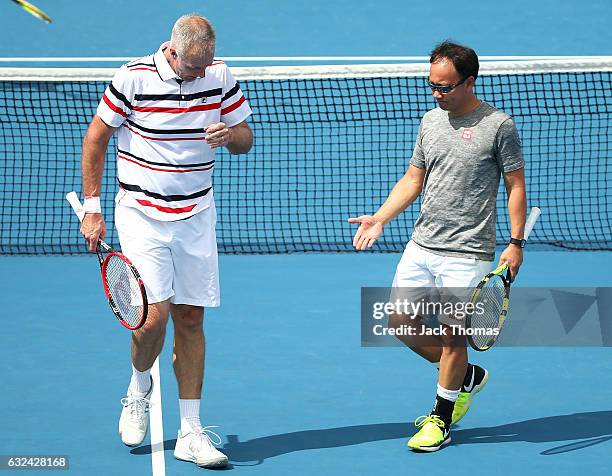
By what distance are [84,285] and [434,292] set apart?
364 centimetres

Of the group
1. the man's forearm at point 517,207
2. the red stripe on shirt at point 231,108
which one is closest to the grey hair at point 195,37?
the red stripe on shirt at point 231,108

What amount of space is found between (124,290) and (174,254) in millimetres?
308

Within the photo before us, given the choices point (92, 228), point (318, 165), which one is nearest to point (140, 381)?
point (92, 228)

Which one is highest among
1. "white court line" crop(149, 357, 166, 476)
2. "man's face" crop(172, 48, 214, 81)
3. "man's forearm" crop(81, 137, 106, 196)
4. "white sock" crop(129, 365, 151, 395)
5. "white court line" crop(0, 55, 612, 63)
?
"man's face" crop(172, 48, 214, 81)

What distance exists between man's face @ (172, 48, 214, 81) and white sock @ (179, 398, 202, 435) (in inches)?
64.4

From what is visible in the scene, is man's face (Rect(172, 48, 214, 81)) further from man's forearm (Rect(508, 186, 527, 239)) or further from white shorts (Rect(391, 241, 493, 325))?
man's forearm (Rect(508, 186, 527, 239))

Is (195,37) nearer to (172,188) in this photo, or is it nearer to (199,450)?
(172,188)

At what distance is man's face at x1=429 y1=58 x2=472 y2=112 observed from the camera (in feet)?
19.7

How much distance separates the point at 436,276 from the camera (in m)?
6.28

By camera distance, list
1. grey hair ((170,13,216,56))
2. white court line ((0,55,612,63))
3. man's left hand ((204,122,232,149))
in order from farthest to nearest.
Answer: white court line ((0,55,612,63)) → man's left hand ((204,122,232,149)) → grey hair ((170,13,216,56))

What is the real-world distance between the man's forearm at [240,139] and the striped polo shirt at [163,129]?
109mm

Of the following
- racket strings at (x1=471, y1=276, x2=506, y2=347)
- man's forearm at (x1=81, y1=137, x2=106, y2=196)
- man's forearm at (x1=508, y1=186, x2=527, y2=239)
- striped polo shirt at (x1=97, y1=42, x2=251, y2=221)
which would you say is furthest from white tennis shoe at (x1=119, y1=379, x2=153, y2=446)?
man's forearm at (x1=508, y1=186, x2=527, y2=239)

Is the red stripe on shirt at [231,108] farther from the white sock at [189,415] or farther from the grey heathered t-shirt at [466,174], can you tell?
the white sock at [189,415]

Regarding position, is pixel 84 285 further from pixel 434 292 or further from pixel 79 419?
pixel 434 292
